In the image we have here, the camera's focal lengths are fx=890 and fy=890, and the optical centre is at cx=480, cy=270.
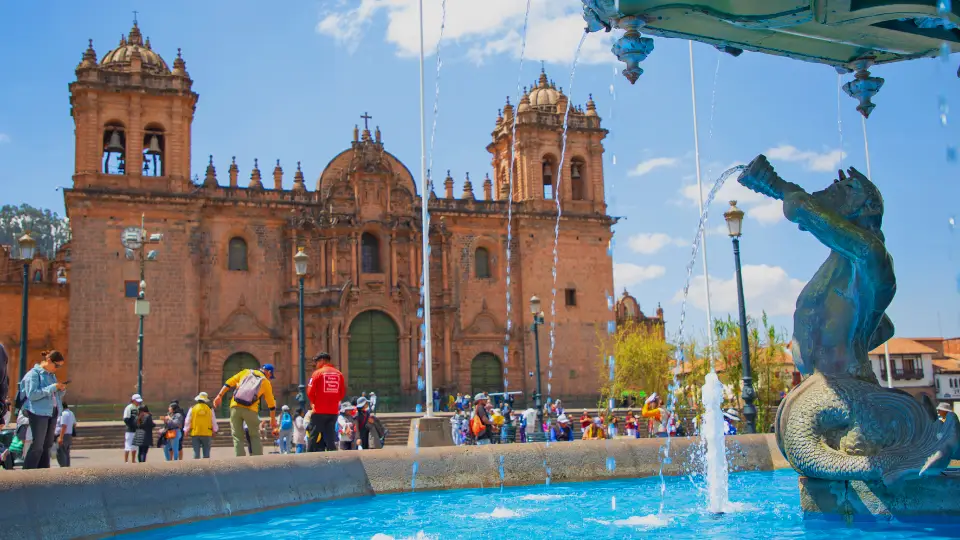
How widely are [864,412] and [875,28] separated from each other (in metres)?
2.68

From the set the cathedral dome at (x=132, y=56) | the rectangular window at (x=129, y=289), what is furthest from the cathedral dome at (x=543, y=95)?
the rectangular window at (x=129, y=289)

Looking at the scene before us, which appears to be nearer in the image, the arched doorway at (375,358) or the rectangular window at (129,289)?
the rectangular window at (129,289)

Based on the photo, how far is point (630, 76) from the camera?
5.90 metres

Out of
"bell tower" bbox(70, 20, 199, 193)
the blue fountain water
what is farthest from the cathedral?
the blue fountain water

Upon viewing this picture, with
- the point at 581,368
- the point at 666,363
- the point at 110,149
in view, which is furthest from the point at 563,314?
the point at 110,149

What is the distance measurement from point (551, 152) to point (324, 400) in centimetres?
2706

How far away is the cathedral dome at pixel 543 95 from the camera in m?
37.0

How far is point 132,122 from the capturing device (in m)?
29.8

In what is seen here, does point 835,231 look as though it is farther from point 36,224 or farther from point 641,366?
point 36,224

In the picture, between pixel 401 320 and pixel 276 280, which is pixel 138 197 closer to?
pixel 276 280

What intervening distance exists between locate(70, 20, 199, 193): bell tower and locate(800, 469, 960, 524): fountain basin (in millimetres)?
27311

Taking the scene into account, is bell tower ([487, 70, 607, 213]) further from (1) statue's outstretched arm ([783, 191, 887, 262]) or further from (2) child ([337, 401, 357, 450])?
(1) statue's outstretched arm ([783, 191, 887, 262])

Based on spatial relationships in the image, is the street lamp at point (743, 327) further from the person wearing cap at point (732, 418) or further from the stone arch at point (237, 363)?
the stone arch at point (237, 363)

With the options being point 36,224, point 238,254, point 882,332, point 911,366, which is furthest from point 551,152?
point 36,224
